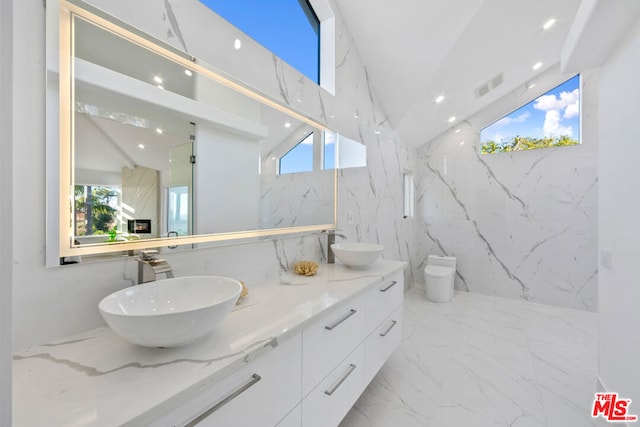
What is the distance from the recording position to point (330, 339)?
4.25 feet

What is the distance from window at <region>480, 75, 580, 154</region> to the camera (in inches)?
138

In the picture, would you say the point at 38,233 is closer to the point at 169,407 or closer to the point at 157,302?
the point at 157,302

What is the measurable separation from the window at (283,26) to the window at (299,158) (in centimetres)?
54

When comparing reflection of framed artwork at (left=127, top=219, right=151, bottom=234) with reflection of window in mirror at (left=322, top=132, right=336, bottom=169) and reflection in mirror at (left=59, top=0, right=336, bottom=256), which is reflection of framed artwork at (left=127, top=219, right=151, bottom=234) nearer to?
reflection in mirror at (left=59, top=0, right=336, bottom=256)

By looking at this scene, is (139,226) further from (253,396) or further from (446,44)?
(446,44)

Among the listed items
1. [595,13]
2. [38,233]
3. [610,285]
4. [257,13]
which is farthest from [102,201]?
[610,285]

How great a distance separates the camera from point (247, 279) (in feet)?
5.35

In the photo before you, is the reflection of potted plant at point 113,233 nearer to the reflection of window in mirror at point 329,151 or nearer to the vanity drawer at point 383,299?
the vanity drawer at point 383,299

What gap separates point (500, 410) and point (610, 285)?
1007mm

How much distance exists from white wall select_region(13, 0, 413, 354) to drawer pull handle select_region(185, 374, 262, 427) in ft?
1.97

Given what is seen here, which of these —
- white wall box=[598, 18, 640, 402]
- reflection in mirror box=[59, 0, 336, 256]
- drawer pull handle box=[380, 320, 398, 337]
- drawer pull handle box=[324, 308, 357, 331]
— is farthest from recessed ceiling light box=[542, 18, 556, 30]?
drawer pull handle box=[324, 308, 357, 331]

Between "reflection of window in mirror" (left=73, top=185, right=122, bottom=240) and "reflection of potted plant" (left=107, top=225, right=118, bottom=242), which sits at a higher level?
"reflection of window in mirror" (left=73, top=185, right=122, bottom=240)
